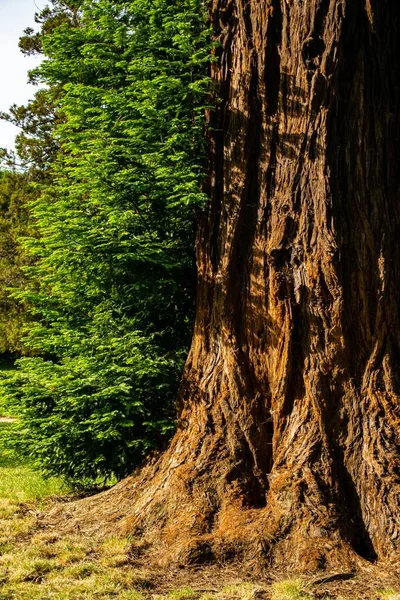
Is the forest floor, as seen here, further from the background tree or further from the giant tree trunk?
the background tree

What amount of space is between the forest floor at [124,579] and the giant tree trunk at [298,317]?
267mm

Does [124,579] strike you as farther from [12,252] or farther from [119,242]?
[12,252]

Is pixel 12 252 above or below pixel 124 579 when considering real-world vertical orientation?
above

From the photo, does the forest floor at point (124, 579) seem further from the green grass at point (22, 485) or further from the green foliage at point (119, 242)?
the green grass at point (22, 485)

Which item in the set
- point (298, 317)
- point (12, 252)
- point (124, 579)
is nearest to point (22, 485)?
point (124, 579)

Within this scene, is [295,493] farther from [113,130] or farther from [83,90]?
[83,90]

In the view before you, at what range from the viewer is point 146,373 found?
608 cm

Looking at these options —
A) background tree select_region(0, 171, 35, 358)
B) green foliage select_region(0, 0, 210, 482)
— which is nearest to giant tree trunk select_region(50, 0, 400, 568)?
green foliage select_region(0, 0, 210, 482)

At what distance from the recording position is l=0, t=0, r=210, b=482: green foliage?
605cm

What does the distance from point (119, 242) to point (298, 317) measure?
1937 mm

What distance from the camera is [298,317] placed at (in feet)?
18.2

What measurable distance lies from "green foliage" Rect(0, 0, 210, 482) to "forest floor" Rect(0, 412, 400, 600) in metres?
1.08

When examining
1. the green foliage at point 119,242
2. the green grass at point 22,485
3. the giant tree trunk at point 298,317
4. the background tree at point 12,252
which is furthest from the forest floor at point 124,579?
the background tree at point 12,252

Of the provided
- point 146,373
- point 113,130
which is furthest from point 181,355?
point 113,130
